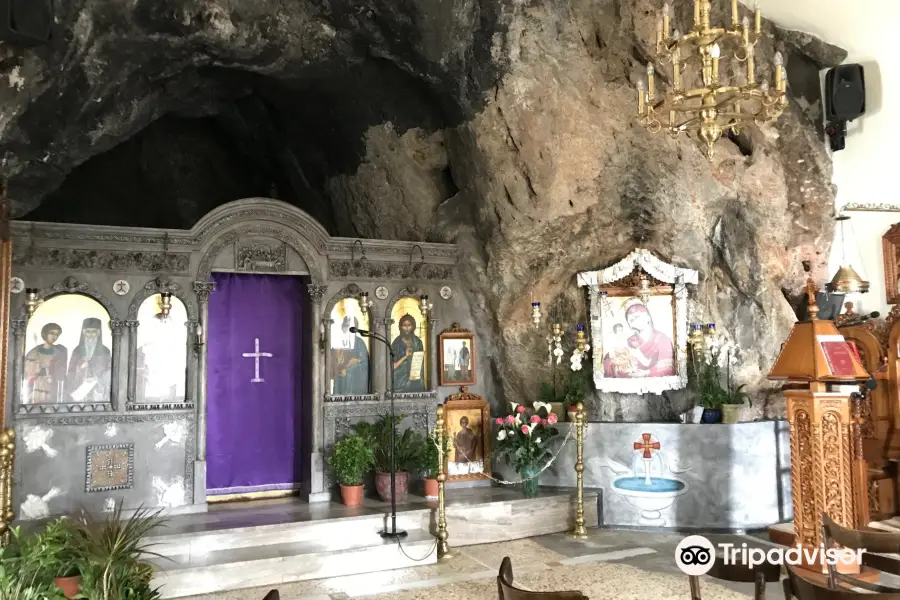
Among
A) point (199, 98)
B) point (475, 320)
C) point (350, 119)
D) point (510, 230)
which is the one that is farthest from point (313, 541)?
point (199, 98)

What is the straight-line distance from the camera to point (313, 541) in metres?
6.90

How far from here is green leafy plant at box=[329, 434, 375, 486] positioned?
7695 mm

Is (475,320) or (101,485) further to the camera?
(475,320)

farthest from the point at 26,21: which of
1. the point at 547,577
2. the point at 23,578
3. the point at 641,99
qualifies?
the point at 547,577

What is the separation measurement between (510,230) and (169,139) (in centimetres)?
663

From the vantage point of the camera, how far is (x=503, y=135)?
827cm

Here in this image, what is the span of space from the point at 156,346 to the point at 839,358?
672 cm

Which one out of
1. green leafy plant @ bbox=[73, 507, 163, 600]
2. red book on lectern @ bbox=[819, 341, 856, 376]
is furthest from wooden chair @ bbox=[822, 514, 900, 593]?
green leafy plant @ bbox=[73, 507, 163, 600]

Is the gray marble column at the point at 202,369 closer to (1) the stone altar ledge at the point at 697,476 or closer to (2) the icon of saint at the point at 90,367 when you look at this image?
(2) the icon of saint at the point at 90,367

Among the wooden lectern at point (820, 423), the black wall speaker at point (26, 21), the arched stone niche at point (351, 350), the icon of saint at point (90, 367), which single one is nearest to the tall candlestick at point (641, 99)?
the wooden lectern at point (820, 423)

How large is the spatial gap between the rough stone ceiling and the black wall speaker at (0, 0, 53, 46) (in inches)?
20.9

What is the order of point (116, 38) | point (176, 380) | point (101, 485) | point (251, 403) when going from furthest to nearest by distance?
point (251, 403) → point (176, 380) → point (101, 485) → point (116, 38)

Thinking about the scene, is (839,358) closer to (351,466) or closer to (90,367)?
(351,466)

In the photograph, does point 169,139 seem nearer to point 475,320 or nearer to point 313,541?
point 475,320
